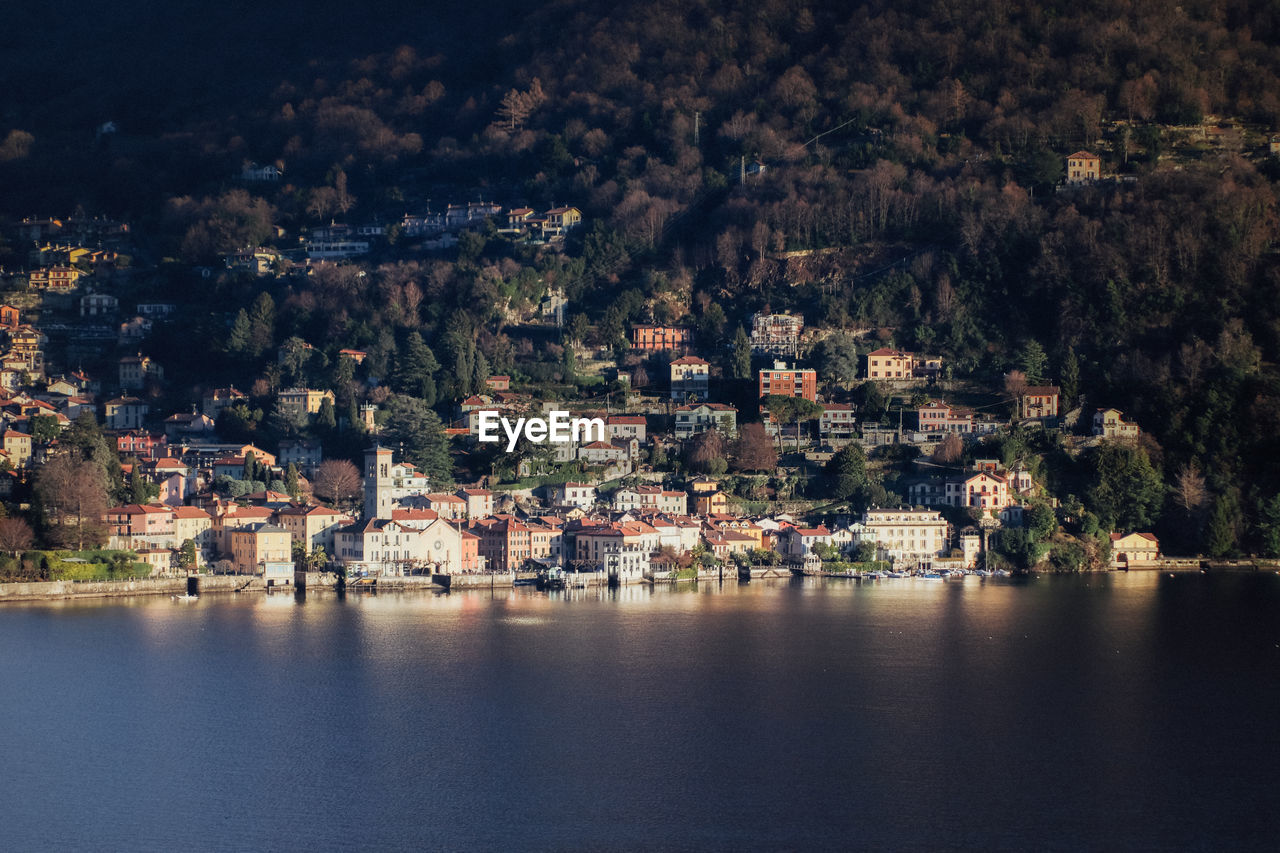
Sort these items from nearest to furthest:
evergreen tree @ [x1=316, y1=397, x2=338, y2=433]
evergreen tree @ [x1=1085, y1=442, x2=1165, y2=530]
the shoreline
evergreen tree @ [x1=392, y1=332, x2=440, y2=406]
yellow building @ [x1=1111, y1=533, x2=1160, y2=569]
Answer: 1. the shoreline
2. yellow building @ [x1=1111, y1=533, x2=1160, y2=569]
3. evergreen tree @ [x1=1085, y1=442, x2=1165, y2=530]
4. evergreen tree @ [x1=316, y1=397, x2=338, y2=433]
5. evergreen tree @ [x1=392, y1=332, x2=440, y2=406]

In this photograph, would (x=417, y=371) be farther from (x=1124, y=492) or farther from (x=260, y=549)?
(x=1124, y=492)

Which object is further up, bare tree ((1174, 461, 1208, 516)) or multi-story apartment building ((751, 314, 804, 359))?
multi-story apartment building ((751, 314, 804, 359))

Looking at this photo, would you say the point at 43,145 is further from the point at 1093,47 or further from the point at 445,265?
the point at 1093,47

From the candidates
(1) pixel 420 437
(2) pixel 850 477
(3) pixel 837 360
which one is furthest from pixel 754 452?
(1) pixel 420 437

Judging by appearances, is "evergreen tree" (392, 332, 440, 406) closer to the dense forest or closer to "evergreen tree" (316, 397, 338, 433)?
the dense forest

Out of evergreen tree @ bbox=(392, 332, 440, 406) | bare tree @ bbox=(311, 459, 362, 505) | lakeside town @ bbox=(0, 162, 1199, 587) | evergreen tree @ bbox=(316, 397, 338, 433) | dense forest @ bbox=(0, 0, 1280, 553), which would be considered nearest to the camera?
lakeside town @ bbox=(0, 162, 1199, 587)

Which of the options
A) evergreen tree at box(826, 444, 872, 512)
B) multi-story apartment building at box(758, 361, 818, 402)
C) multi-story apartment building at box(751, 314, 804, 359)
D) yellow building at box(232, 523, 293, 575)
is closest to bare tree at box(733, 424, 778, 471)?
evergreen tree at box(826, 444, 872, 512)

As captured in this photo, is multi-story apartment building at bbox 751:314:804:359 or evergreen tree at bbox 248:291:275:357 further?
evergreen tree at bbox 248:291:275:357
